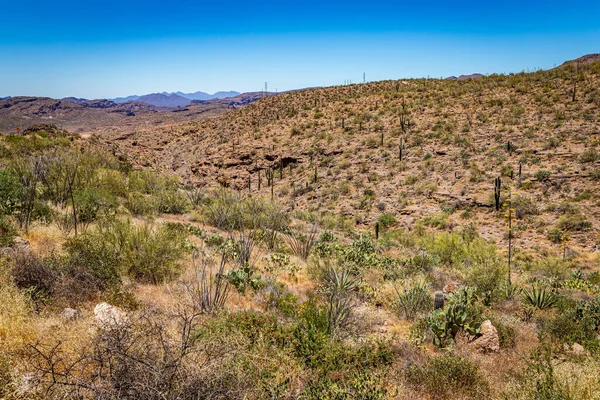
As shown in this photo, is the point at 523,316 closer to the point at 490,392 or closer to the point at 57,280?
the point at 490,392

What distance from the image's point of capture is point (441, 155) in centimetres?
2216

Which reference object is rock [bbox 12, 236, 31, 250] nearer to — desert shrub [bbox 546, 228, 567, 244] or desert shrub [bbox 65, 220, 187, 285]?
desert shrub [bbox 65, 220, 187, 285]

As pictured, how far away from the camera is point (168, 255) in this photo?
724 cm

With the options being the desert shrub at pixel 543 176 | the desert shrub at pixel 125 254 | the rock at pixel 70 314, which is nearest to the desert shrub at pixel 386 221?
the desert shrub at pixel 543 176

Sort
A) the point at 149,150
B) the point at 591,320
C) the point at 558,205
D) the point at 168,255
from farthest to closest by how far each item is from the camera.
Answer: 1. the point at 149,150
2. the point at 558,205
3. the point at 168,255
4. the point at 591,320

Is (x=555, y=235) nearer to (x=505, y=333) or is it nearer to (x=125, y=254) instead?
(x=505, y=333)

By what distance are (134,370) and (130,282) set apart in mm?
3495

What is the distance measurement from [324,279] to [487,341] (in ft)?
10.9

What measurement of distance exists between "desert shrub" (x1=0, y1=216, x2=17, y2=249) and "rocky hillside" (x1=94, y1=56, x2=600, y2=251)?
13.5 m

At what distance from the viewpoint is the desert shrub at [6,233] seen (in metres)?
6.27

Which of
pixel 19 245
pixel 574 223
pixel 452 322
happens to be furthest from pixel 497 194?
pixel 19 245

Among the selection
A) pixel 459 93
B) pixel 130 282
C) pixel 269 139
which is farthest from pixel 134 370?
pixel 459 93

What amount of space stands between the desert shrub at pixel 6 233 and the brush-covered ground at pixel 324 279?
0.14ft

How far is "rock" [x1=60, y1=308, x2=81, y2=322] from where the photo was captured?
451cm
